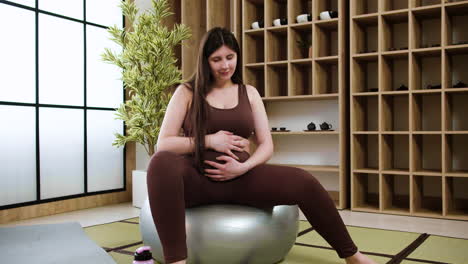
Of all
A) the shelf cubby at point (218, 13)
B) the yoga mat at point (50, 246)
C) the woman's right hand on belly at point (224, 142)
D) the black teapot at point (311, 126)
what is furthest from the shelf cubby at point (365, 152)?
the yoga mat at point (50, 246)

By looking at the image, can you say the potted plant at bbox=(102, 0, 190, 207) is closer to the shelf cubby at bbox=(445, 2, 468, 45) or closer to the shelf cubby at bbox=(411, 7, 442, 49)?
the shelf cubby at bbox=(411, 7, 442, 49)

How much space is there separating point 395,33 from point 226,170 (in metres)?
2.72

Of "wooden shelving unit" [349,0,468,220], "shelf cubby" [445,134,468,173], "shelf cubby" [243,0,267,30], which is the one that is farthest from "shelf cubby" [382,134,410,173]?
"shelf cubby" [243,0,267,30]

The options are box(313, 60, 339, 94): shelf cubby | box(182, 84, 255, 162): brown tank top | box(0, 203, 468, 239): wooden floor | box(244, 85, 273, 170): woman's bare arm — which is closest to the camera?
box(182, 84, 255, 162): brown tank top

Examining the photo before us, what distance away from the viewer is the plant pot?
4012 millimetres

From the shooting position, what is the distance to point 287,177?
1899 millimetres

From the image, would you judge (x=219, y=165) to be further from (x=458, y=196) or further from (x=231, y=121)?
(x=458, y=196)

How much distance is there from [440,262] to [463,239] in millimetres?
643

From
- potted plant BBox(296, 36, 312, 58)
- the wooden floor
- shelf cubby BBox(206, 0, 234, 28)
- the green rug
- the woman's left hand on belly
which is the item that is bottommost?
the wooden floor

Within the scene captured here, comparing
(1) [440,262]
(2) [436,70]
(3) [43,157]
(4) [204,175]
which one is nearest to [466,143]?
(2) [436,70]

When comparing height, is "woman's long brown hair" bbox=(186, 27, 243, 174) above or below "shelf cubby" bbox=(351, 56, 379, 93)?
below

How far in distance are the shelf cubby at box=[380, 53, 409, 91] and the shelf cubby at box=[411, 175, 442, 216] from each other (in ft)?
2.57

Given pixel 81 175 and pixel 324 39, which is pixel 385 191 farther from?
pixel 81 175

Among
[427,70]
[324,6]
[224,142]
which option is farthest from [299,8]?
[224,142]
